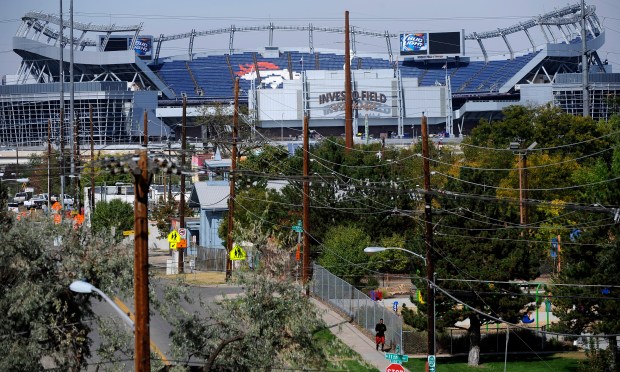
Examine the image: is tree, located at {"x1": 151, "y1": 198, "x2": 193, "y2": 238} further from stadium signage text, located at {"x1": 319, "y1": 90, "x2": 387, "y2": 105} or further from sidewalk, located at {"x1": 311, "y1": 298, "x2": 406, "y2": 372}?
stadium signage text, located at {"x1": 319, "y1": 90, "x2": 387, "y2": 105}

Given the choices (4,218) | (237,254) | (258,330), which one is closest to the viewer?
(258,330)

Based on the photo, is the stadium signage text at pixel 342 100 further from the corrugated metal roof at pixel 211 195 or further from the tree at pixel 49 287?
the tree at pixel 49 287

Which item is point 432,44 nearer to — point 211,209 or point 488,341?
point 211,209

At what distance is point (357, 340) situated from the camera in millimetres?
40938

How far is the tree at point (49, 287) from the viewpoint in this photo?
901 inches

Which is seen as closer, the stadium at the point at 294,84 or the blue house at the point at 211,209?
the blue house at the point at 211,209

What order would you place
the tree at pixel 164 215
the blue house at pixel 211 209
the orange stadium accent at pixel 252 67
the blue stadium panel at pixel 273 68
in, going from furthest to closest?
1. the orange stadium accent at pixel 252 67
2. the blue stadium panel at pixel 273 68
3. the tree at pixel 164 215
4. the blue house at pixel 211 209

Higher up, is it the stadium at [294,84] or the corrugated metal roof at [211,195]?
the stadium at [294,84]

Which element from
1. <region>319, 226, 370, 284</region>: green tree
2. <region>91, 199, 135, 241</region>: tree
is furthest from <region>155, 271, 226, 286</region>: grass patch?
<region>91, 199, 135, 241</region>: tree

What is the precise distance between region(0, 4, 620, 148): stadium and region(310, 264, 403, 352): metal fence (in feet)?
371

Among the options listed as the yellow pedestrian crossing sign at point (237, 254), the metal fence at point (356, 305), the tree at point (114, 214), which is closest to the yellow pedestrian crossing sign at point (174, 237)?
the metal fence at point (356, 305)

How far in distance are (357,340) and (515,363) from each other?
628 cm

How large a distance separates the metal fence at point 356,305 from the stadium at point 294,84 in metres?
113

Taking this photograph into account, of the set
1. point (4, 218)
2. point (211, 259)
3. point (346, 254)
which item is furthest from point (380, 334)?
point (211, 259)
